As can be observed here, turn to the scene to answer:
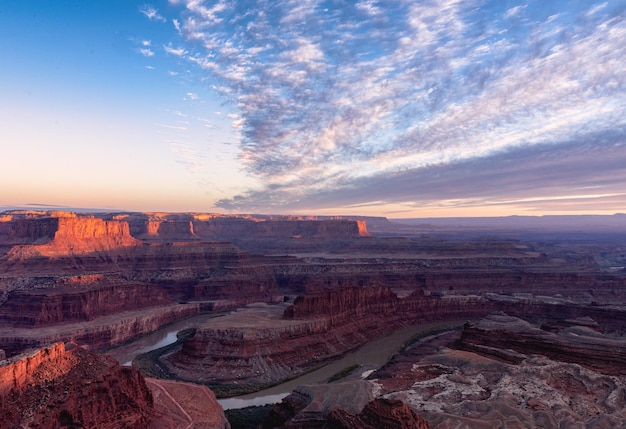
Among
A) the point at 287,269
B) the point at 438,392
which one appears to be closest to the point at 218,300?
the point at 287,269

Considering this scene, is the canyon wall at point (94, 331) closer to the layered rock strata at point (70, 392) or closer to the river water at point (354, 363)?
the river water at point (354, 363)

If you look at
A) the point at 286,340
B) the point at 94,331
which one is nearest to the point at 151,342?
the point at 94,331

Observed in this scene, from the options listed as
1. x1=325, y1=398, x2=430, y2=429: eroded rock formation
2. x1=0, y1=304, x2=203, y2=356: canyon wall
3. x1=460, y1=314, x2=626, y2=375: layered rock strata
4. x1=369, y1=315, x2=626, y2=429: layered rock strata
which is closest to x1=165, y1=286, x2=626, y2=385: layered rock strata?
x1=369, y1=315, x2=626, y2=429: layered rock strata

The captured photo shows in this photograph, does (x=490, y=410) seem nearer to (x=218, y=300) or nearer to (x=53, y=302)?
(x=53, y=302)

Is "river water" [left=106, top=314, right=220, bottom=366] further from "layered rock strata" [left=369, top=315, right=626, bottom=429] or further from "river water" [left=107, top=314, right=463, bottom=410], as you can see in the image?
"layered rock strata" [left=369, top=315, right=626, bottom=429]

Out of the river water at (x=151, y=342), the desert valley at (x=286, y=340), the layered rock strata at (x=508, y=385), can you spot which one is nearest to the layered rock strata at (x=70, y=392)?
the desert valley at (x=286, y=340)

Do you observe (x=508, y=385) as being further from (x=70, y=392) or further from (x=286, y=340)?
(x=70, y=392)
